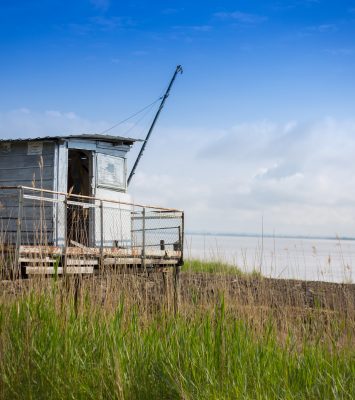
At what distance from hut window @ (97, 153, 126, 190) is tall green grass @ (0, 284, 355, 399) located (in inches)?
362

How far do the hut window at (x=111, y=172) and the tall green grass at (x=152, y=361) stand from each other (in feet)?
30.1

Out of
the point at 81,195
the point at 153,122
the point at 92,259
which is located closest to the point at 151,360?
the point at 92,259

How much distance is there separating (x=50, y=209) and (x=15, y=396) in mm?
8601

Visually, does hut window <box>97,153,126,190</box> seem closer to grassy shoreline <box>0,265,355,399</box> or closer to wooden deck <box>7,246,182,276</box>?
wooden deck <box>7,246,182,276</box>

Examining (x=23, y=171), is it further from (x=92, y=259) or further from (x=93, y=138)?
(x=92, y=259)

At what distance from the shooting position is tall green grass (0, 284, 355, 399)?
4266 mm

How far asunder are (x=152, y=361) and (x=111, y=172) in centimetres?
1037

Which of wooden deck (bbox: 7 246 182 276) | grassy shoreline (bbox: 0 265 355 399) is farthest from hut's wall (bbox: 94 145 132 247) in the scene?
grassy shoreline (bbox: 0 265 355 399)

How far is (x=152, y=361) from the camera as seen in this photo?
4555 mm

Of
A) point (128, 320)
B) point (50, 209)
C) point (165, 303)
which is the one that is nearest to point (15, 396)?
point (128, 320)

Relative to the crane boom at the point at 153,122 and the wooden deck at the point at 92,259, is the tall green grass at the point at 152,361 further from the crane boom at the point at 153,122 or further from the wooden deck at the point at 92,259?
the crane boom at the point at 153,122

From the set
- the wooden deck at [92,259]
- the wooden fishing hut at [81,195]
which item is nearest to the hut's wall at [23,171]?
the wooden fishing hut at [81,195]

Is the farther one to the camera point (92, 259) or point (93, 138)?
point (93, 138)

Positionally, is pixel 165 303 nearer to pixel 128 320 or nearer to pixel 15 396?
pixel 128 320
